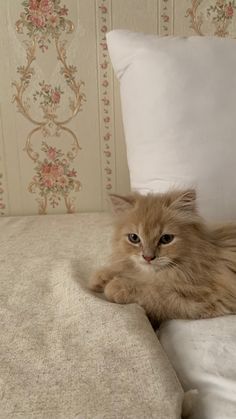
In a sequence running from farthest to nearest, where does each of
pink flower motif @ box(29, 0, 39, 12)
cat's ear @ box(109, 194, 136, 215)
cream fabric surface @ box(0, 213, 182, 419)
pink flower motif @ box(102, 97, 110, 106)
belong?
1. pink flower motif @ box(102, 97, 110, 106)
2. pink flower motif @ box(29, 0, 39, 12)
3. cat's ear @ box(109, 194, 136, 215)
4. cream fabric surface @ box(0, 213, 182, 419)

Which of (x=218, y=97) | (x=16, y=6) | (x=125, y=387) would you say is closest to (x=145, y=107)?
(x=218, y=97)

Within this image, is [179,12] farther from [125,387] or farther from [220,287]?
[125,387]

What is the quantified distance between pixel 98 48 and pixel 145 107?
1.51 feet

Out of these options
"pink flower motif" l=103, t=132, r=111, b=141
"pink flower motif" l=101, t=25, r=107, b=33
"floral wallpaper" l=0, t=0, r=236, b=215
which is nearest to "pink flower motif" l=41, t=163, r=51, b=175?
"floral wallpaper" l=0, t=0, r=236, b=215

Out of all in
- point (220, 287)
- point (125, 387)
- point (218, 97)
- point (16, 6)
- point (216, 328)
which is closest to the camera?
point (125, 387)

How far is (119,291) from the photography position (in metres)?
0.85

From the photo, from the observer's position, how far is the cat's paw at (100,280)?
907 millimetres

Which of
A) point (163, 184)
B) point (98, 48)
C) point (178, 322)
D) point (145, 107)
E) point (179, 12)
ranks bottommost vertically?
point (178, 322)

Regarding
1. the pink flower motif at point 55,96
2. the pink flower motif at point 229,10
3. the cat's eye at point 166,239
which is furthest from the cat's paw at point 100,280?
the pink flower motif at point 229,10

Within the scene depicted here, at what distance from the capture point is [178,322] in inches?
31.2

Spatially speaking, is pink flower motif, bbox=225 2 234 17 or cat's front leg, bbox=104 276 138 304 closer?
cat's front leg, bbox=104 276 138 304

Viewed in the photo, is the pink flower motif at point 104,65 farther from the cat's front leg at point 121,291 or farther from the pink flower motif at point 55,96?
the cat's front leg at point 121,291

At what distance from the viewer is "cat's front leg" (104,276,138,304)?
839mm

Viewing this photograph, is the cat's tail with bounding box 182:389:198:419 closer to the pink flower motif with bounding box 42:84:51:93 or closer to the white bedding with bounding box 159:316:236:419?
the white bedding with bounding box 159:316:236:419
